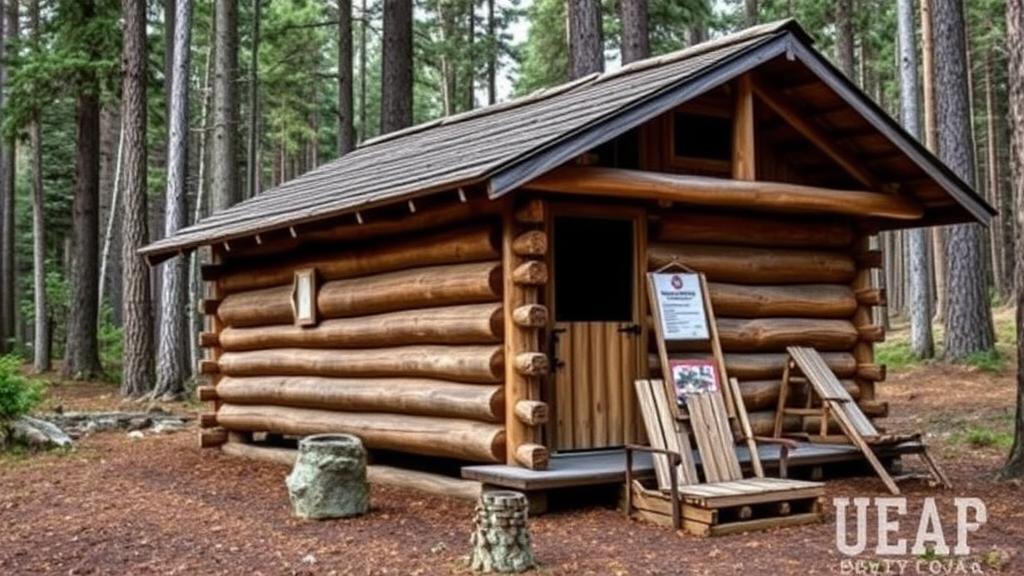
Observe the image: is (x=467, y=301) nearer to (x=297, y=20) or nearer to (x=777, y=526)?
(x=777, y=526)

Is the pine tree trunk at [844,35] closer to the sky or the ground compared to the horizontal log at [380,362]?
closer to the sky

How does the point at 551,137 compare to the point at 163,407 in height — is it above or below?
above

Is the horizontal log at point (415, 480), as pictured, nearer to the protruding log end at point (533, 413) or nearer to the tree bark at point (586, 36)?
the protruding log end at point (533, 413)

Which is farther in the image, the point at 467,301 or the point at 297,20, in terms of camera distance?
the point at 297,20

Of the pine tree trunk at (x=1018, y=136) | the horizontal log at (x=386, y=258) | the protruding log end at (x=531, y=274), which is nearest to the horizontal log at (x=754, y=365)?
the protruding log end at (x=531, y=274)

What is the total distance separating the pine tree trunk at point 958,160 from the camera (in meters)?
16.5

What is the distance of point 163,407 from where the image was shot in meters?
16.2

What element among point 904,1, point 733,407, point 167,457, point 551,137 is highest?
point 904,1

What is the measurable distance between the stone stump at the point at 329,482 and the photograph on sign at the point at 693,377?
2816mm

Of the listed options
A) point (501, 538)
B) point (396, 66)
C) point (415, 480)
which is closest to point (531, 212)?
point (415, 480)

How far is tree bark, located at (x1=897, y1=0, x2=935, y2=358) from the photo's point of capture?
17625 millimetres

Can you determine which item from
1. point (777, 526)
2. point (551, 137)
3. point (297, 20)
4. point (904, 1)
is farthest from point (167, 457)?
point (297, 20)

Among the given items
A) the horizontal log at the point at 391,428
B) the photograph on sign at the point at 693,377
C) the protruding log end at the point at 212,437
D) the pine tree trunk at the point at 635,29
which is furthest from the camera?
the pine tree trunk at the point at 635,29

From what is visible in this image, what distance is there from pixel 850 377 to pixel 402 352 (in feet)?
15.8
